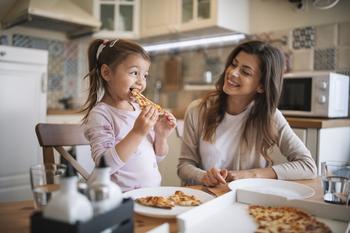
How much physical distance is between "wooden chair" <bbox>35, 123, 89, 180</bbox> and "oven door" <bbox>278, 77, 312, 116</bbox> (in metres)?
1.38

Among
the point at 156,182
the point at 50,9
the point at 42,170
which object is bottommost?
the point at 156,182

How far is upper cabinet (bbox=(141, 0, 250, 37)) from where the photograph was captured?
2598 millimetres

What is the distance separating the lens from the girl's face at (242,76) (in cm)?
137

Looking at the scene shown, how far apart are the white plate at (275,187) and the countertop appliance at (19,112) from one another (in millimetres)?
1845

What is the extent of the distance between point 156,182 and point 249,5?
2201 millimetres

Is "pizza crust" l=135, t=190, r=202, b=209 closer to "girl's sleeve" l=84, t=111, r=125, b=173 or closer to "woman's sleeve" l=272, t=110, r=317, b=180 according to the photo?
"girl's sleeve" l=84, t=111, r=125, b=173

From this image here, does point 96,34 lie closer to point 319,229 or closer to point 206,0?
point 206,0

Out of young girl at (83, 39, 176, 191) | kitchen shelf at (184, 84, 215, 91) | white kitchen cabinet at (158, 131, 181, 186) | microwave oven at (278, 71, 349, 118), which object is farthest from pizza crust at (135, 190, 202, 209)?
kitchen shelf at (184, 84, 215, 91)

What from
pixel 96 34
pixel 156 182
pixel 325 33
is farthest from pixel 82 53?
pixel 156 182

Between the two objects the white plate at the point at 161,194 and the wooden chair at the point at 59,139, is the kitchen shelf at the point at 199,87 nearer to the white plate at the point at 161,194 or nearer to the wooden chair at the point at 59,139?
the wooden chair at the point at 59,139

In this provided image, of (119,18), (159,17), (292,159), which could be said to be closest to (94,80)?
Result: (292,159)

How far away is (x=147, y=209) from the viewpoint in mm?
690

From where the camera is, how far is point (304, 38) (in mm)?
2477

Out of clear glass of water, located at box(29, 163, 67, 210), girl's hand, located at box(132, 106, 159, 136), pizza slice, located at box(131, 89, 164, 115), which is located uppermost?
pizza slice, located at box(131, 89, 164, 115)
